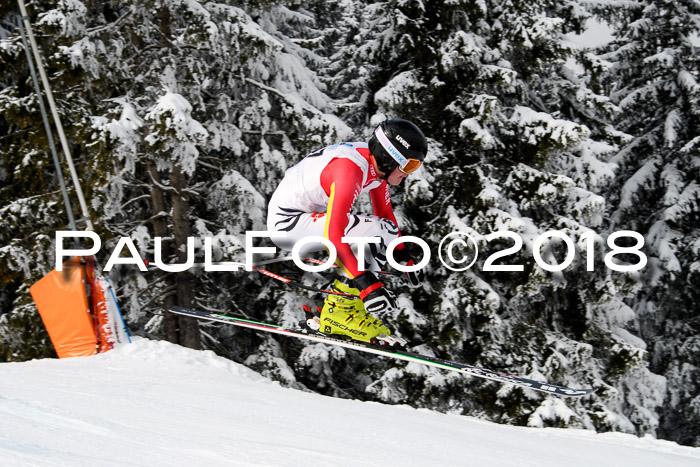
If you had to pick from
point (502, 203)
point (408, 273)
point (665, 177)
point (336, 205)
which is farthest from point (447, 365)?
point (665, 177)

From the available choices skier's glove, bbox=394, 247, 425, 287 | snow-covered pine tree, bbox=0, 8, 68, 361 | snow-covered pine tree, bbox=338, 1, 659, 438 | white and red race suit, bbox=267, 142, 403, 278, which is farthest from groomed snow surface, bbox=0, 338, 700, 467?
snow-covered pine tree, bbox=338, 1, 659, 438

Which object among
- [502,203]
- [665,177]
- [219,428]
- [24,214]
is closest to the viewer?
[219,428]

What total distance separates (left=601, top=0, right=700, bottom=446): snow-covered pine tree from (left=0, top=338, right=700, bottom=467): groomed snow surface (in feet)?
35.3

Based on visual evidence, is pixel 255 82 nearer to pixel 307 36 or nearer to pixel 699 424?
pixel 307 36

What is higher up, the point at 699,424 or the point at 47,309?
the point at 47,309

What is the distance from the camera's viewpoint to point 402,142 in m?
4.54

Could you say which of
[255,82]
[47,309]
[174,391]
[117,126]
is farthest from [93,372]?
[255,82]

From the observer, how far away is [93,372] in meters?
5.33

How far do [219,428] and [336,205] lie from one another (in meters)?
1.62

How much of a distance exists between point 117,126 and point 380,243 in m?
4.79

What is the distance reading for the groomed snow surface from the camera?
3.04m

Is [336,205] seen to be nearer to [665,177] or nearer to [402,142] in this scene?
[402,142]

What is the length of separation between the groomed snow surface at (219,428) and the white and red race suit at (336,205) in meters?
1.18

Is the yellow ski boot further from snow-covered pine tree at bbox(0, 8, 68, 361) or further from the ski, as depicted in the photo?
snow-covered pine tree at bbox(0, 8, 68, 361)
